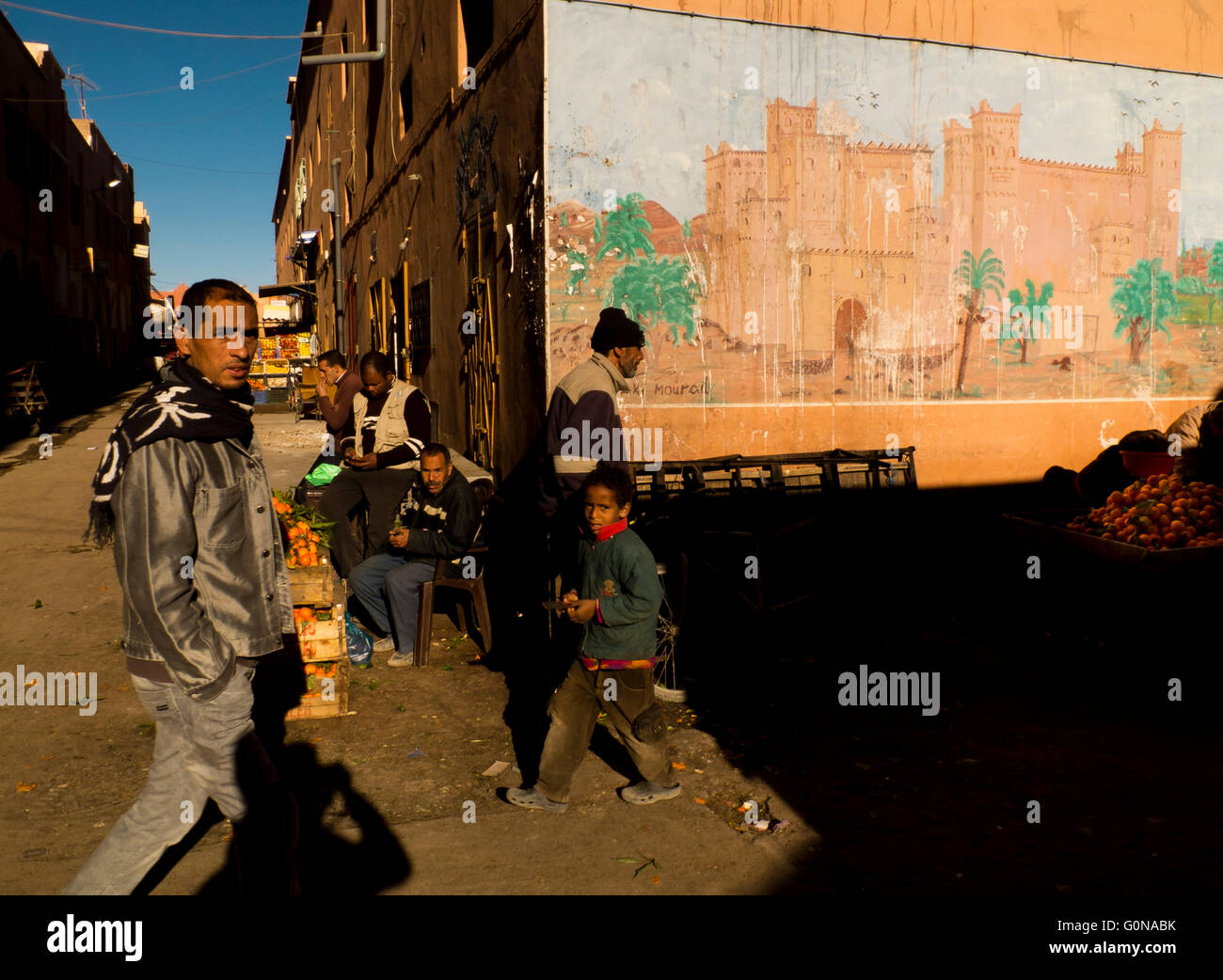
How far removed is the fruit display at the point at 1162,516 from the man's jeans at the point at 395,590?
169 inches

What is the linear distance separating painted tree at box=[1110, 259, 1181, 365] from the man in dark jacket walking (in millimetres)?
10189

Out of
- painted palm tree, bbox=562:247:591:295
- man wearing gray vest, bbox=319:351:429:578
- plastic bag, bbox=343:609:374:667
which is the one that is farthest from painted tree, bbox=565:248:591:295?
plastic bag, bbox=343:609:374:667

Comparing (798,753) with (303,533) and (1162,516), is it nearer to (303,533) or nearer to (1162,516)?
(1162,516)

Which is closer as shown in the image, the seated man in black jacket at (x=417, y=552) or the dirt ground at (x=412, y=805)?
the dirt ground at (x=412, y=805)

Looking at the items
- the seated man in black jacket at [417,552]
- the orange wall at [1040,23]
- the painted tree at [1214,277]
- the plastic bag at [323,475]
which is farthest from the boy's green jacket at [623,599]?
the painted tree at [1214,277]

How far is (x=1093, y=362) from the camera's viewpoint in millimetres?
10500

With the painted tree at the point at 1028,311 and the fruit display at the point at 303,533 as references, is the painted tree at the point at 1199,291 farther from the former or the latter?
the fruit display at the point at 303,533

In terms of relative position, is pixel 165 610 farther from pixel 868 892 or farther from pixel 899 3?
pixel 899 3

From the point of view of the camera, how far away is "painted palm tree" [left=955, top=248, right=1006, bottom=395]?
9.89m

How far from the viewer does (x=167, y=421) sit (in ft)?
9.11

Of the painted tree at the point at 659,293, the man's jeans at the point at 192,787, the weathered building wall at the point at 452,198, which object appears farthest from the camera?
the weathered building wall at the point at 452,198

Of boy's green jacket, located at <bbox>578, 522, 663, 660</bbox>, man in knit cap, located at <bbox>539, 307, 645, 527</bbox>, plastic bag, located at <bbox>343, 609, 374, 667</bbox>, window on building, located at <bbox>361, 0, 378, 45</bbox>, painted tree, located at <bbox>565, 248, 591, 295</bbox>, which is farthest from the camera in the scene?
window on building, located at <bbox>361, 0, 378, 45</bbox>

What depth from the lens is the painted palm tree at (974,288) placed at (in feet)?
32.4

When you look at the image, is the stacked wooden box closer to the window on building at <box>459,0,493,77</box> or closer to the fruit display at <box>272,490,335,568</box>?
the fruit display at <box>272,490,335,568</box>
